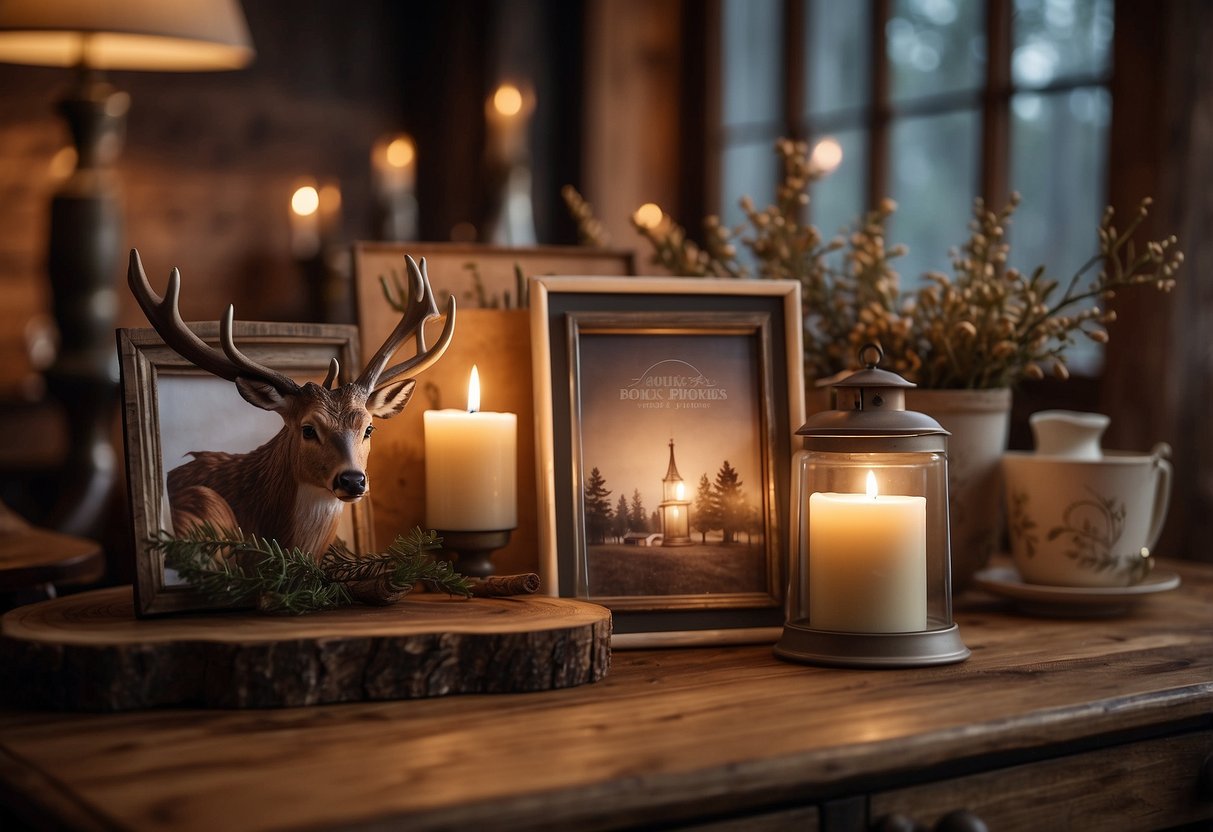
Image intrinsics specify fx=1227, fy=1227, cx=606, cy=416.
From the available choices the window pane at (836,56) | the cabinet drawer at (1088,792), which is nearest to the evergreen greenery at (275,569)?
the cabinet drawer at (1088,792)

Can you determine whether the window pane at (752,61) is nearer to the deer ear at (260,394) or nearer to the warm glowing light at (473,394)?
the warm glowing light at (473,394)

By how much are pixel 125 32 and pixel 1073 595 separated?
162 cm

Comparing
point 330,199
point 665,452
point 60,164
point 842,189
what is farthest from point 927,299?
point 60,164

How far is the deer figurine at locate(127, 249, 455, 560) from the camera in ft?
3.41

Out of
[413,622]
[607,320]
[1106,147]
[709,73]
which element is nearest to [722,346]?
[607,320]

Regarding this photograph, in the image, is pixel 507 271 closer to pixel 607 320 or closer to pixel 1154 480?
pixel 607 320

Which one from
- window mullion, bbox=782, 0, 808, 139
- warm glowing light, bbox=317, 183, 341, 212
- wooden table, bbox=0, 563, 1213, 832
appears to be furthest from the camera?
warm glowing light, bbox=317, 183, 341, 212

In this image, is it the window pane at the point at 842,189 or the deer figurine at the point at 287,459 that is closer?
the deer figurine at the point at 287,459

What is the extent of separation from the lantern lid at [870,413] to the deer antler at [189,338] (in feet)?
1.58

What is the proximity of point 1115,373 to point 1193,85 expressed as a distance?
439 mm

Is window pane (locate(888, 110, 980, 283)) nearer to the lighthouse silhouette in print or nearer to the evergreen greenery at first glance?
the lighthouse silhouette in print

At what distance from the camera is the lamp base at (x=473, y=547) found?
1.17 m

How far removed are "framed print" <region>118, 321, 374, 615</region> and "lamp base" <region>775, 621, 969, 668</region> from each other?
1.36 ft

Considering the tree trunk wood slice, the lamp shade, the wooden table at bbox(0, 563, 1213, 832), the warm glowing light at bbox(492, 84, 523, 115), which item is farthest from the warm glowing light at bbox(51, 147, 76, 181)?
the wooden table at bbox(0, 563, 1213, 832)
